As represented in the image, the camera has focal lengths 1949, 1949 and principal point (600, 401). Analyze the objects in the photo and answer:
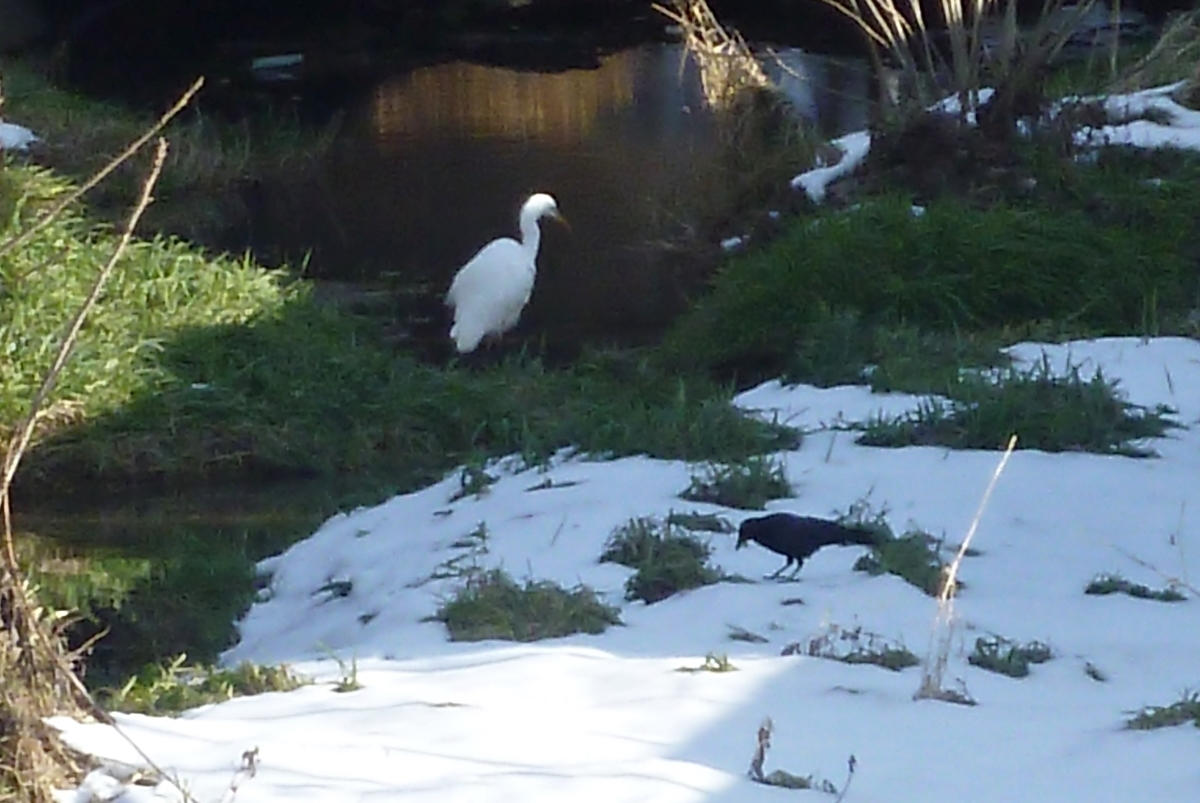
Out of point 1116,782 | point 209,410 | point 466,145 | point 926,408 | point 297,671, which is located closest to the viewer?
point 1116,782

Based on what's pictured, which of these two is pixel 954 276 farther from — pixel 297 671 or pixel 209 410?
pixel 297 671

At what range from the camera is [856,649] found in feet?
13.6

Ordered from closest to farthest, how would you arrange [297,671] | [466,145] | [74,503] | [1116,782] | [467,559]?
1. [1116,782]
2. [297,671]
3. [467,559]
4. [74,503]
5. [466,145]

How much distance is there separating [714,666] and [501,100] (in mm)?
13869

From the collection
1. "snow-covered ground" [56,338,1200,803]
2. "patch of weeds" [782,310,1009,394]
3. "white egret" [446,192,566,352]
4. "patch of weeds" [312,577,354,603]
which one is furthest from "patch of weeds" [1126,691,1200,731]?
"white egret" [446,192,566,352]

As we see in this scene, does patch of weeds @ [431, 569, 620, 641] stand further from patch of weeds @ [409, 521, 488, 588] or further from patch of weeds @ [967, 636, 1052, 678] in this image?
patch of weeds @ [967, 636, 1052, 678]

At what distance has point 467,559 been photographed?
5.26 m

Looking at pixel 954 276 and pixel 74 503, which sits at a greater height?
pixel 954 276

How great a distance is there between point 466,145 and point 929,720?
11.7 meters

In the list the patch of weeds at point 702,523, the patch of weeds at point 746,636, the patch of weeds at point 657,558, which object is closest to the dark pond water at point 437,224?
the patch of weeds at point 657,558

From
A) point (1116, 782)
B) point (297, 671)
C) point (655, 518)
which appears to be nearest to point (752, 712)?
point (1116, 782)

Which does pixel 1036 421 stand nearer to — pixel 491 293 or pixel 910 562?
pixel 910 562

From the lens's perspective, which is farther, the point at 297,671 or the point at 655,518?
the point at 655,518

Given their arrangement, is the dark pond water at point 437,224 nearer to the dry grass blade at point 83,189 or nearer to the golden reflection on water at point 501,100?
the golden reflection on water at point 501,100
